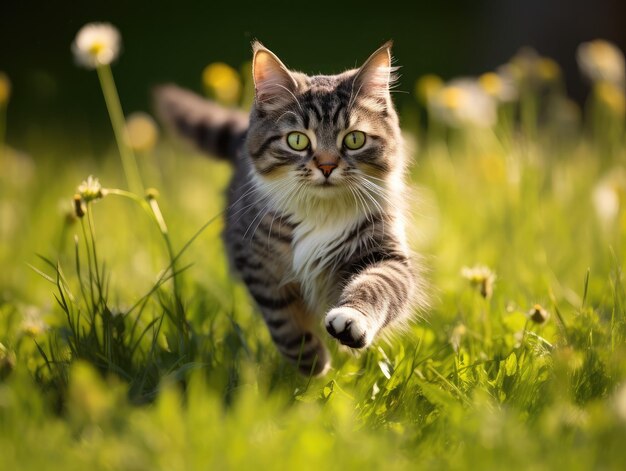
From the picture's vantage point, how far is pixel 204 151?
303 centimetres

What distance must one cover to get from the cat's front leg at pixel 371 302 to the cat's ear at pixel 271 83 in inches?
22.0

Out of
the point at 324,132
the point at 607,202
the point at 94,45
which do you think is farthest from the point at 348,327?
the point at 607,202

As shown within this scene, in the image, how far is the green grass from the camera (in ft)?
4.67

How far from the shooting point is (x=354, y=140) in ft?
7.15

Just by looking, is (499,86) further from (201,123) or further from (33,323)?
(33,323)

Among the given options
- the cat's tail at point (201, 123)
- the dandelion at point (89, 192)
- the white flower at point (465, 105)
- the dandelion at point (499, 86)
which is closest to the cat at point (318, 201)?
the dandelion at point (89, 192)

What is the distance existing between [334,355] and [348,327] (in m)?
0.60

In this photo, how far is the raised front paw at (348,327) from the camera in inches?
66.1

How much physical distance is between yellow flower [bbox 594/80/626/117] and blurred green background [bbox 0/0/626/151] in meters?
1.52

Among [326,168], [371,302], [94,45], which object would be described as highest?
[94,45]

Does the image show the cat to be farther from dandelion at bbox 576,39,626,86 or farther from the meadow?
dandelion at bbox 576,39,626,86

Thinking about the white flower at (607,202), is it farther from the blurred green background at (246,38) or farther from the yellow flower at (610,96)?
the blurred green background at (246,38)

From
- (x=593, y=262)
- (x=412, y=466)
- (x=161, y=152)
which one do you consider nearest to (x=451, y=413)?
(x=412, y=466)

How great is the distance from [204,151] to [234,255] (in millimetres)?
742
